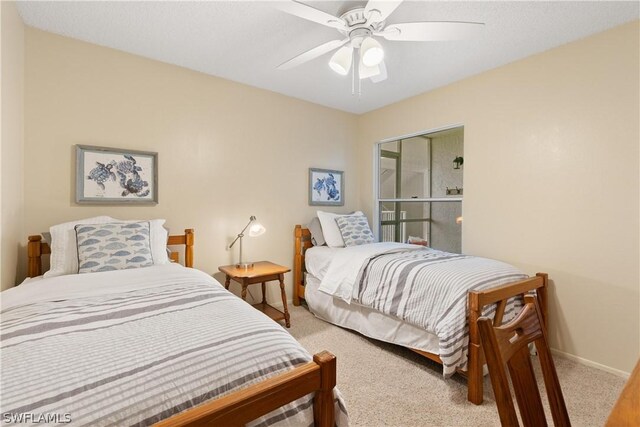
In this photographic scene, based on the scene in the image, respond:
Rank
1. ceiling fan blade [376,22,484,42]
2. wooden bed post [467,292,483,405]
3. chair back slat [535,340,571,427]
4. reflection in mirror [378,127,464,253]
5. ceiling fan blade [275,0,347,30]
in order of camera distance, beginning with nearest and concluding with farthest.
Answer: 1. chair back slat [535,340,571,427]
2. ceiling fan blade [275,0,347,30]
3. ceiling fan blade [376,22,484,42]
4. wooden bed post [467,292,483,405]
5. reflection in mirror [378,127,464,253]

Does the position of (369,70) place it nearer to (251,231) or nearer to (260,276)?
(251,231)

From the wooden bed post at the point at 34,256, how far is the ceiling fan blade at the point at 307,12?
2224mm

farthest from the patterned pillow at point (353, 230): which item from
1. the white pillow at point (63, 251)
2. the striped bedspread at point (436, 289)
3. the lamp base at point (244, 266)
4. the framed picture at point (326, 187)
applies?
the white pillow at point (63, 251)

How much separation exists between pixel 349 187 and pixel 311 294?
1.60 metres

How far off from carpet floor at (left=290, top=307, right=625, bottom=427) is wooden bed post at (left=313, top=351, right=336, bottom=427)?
33.1 inches

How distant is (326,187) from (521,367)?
10.2ft

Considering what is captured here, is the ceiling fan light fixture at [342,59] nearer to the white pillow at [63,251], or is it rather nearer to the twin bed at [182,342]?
the twin bed at [182,342]

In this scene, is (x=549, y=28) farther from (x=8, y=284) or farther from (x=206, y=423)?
(x=8, y=284)

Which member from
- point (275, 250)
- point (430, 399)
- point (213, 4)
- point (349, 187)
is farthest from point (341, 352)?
point (213, 4)

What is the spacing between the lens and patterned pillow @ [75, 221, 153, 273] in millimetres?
1938

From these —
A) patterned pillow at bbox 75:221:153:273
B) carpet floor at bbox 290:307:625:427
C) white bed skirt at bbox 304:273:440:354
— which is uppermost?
patterned pillow at bbox 75:221:153:273

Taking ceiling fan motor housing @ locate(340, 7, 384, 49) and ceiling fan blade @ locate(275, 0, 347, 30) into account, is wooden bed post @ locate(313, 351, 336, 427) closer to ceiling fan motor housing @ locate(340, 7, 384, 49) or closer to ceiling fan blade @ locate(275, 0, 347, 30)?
ceiling fan blade @ locate(275, 0, 347, 30)

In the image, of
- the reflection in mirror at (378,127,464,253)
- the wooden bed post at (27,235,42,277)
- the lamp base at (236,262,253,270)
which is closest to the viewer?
the wooden bed post at (27,235,42,277)

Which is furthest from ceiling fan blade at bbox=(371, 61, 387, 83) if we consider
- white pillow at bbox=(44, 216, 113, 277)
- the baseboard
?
the baseboard
